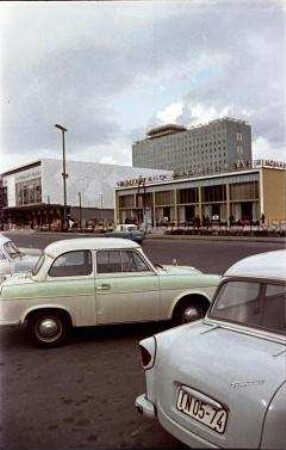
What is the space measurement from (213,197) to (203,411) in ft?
199

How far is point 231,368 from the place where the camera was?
2.83 m

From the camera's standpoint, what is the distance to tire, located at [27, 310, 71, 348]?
6.23 metres

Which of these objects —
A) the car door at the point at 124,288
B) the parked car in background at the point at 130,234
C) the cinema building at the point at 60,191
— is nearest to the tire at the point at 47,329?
the car door at the point at 124,288

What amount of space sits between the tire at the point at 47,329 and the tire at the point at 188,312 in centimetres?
144

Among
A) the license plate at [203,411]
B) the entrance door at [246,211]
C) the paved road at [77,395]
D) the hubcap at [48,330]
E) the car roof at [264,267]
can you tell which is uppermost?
the entrance door at [246,211]

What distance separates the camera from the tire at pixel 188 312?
666 centimetres

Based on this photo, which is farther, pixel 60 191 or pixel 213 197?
pixel 60 191

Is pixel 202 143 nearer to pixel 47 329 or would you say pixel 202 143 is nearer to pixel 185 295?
pixel 185 295

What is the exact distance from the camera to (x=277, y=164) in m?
55.8

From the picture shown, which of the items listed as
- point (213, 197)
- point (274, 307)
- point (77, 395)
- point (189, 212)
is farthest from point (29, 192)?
point (274, 307)

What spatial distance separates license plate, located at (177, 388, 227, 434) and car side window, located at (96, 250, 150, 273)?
3.59m

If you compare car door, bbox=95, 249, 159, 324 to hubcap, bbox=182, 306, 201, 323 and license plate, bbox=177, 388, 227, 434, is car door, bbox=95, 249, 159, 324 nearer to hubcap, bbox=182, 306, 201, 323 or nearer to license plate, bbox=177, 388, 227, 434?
hubcap, bbox=182, 306, 201, 323

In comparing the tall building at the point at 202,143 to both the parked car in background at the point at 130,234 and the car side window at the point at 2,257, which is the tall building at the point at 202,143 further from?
the parked car in background at the point at 130,234

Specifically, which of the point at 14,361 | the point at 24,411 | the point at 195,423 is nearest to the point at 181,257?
the point at 14,361
